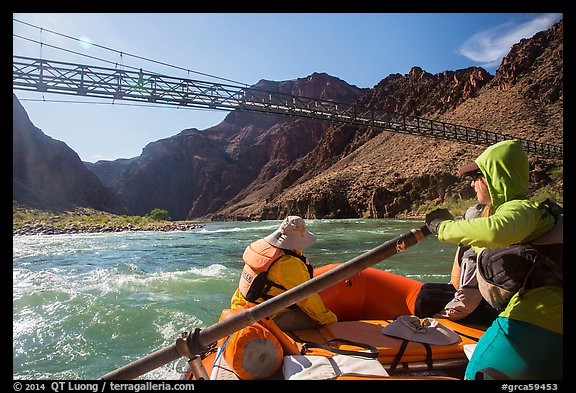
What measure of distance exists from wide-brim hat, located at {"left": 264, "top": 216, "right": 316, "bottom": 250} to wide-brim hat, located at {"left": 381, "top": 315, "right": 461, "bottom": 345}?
41.2 inches

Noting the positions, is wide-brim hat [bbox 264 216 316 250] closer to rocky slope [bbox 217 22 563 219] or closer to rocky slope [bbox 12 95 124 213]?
rocky slope [bbox 217 22 563 219]

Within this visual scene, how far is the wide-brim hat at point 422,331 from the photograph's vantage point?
113 inches

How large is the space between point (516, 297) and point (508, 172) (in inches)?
23.6

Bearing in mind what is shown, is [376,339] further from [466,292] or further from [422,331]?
[466,292]

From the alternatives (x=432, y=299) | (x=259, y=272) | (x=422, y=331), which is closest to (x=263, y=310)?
(x=259, y=272)

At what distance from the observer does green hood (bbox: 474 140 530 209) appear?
1.74m

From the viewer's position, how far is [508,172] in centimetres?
176

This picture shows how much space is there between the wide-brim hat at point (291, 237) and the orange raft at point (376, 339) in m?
0.68

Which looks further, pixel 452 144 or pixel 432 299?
pixel 452 144

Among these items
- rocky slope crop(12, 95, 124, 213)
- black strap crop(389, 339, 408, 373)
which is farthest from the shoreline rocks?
rocky slope crop(12, 95, 124, 213)

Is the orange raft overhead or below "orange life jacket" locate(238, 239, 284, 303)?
below

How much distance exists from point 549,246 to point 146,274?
9.53 m
